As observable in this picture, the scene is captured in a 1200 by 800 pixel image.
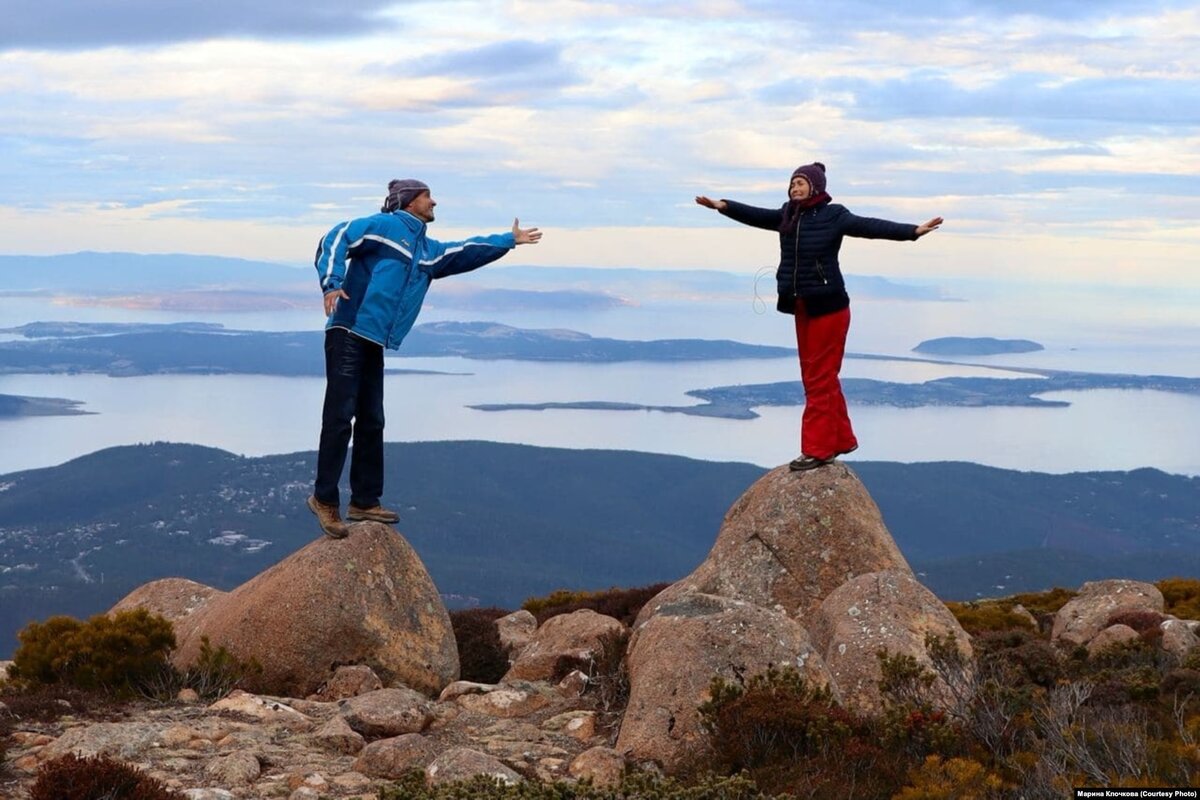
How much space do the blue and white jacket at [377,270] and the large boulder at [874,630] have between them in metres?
5.05

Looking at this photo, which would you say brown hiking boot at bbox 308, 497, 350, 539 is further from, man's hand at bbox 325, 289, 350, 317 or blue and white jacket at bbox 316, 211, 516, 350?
man's hand at bbox 325, 289, 350, 317

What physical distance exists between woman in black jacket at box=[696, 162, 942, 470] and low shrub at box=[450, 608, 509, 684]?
4.09m

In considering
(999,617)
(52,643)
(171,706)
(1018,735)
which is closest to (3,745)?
(171,706)

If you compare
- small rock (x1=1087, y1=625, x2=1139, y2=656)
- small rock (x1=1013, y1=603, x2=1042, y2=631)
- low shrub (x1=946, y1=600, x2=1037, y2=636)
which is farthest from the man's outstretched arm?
small rock (x1=1013, y1=603, x2=1042, y2=631)

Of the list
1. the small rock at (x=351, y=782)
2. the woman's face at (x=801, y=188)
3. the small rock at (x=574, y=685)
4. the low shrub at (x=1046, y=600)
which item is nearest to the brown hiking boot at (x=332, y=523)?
the small rock at (x=574, y=685)

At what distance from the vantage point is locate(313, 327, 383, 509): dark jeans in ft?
43.7

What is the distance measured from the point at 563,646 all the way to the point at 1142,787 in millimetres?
7202

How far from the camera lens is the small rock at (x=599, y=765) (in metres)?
9.31

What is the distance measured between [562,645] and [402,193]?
197 inches

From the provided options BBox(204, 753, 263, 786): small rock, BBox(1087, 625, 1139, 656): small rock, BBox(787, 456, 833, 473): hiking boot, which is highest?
BBox(787, 456, 833, 473): hiking boot

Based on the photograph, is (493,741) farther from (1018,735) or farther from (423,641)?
(1018,735)

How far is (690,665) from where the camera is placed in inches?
407

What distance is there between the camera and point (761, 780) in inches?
353

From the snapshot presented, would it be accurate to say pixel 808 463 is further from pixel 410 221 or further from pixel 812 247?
pixel 410 221
